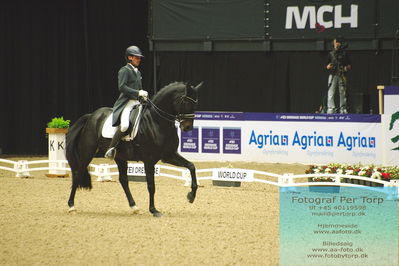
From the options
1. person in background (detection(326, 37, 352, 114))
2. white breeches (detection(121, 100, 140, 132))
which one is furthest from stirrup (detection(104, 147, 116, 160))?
person in background (detection(326, 37, 352, 114))

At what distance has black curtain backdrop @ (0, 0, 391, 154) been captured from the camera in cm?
2391

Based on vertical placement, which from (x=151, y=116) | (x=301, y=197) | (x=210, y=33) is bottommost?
(x=301, y=197)

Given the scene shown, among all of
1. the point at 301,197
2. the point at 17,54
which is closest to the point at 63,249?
the point at 301,197

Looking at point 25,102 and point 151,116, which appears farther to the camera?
point 25,102

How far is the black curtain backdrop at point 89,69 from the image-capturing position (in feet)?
78.4

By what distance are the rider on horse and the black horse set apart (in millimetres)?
172

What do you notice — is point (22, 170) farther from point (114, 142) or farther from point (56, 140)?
point (114, 142)

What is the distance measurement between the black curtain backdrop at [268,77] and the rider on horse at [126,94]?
977 cm

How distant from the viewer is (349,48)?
22453mm

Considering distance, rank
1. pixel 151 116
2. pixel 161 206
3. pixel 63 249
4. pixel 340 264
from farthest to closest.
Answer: pixel 161 206 → pixel 151 116 → pixel 63 249 → pixel 340 264

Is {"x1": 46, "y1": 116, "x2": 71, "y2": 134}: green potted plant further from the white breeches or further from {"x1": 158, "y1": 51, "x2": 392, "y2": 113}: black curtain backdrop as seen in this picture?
the white breeches

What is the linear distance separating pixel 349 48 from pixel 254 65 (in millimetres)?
3073

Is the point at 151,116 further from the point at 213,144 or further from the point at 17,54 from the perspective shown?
the point at 17,54

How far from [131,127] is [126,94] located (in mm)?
505
